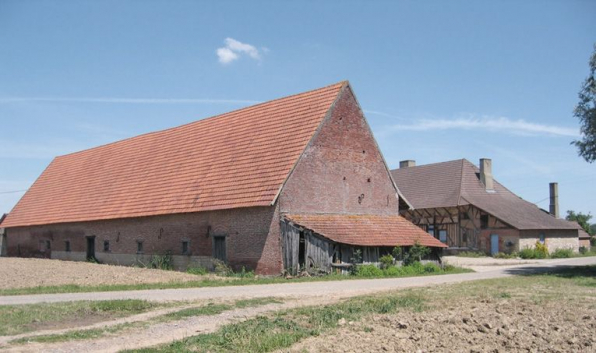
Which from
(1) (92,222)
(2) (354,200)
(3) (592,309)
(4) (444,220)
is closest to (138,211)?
(1) (92,222)

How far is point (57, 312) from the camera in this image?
44.0ft

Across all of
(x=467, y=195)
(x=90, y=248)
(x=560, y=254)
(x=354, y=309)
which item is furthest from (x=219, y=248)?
(x=560, y=254)

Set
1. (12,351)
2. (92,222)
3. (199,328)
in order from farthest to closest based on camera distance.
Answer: (92,222), (199,328), (12,351)

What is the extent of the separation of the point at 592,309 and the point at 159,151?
27.6m

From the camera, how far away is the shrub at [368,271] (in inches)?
990

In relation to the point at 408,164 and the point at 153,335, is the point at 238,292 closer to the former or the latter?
the point at 153,335

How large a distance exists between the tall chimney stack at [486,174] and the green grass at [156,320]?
124ft

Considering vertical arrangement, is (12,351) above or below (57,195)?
below

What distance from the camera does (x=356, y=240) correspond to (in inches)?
1006

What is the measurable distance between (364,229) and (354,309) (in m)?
13.8

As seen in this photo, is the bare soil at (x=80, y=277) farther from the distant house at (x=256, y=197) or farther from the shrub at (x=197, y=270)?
the distant house at (x=256, y=197)

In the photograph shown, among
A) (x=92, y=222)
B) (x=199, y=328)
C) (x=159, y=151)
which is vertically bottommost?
(x=199, y=328)

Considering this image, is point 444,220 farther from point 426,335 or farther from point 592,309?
point 426,335

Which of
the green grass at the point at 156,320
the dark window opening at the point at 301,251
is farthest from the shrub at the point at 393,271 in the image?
the green grass at the point at 156,320
